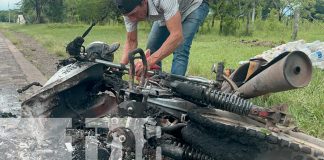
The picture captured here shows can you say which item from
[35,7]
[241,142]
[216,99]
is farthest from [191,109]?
[35,7]

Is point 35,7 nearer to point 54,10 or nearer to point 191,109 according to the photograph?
point 54,10

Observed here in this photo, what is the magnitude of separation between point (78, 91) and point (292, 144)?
1.62 m

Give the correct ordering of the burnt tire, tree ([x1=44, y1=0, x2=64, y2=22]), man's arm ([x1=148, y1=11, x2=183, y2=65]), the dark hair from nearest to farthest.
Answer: the burnt tire
the dark hair
man's arm ([x1=148, y1=11, x2=183, y2=65])
tree ([x1=44, y1=0, x2=64, y2=22])

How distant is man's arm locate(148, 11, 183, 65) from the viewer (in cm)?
357

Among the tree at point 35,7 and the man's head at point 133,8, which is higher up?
the man's head at point 133,8

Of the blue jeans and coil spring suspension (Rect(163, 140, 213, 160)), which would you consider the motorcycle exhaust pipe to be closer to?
coil spring suspension (Rect(163, 140, 213, 160))

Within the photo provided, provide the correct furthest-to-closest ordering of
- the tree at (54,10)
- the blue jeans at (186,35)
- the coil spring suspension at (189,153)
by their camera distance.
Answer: the tree at (54,10) < the blue jeans at (186,35) < the coil spring suspension at (189,153)

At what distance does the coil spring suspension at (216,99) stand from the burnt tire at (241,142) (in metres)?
0.08

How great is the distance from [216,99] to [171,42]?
1.13 meters

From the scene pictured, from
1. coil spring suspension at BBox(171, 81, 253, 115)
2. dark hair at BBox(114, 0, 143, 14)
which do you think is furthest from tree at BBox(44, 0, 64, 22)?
coil spring suspension at BBox(171, 81, 253, 115)

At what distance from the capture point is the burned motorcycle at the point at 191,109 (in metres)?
2.34

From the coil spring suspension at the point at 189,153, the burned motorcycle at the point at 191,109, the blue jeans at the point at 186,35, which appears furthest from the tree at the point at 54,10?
the coil spring suspension at the point at 189,153

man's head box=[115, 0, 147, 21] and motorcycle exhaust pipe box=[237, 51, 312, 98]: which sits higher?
man's head box=[115, 0, 147, 21]

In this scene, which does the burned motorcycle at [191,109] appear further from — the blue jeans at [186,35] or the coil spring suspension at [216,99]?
the blue jeans at [186,35]
